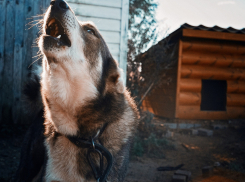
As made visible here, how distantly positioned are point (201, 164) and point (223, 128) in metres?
3.35

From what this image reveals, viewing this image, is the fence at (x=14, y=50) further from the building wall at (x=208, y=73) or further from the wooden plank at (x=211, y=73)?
the wooden plank at (x=211, y=73)

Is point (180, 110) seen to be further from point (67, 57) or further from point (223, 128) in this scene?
point (67, 57)

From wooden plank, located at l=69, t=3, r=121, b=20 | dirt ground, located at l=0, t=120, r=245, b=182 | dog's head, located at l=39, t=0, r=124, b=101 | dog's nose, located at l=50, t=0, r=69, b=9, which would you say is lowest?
dirt ground, located at l=0, t=120, r=245, b=182

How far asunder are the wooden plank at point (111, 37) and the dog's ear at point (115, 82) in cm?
260

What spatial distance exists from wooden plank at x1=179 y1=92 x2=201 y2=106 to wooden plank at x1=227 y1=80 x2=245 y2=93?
4.51 ft

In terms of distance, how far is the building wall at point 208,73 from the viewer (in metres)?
7.08

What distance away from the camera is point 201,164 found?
3.91 m

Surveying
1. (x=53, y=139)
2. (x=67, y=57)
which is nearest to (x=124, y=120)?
(x=53, y=139)

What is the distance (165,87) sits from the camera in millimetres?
8000

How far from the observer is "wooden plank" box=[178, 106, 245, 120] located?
705 centimetres

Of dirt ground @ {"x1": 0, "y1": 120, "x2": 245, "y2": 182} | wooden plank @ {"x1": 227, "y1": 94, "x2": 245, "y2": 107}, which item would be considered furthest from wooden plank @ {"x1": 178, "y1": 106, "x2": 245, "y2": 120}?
dirt ground @ {"x1": 0, "y1": 120, "x2": 245, "y2": 182}

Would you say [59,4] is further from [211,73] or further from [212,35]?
[211,73]

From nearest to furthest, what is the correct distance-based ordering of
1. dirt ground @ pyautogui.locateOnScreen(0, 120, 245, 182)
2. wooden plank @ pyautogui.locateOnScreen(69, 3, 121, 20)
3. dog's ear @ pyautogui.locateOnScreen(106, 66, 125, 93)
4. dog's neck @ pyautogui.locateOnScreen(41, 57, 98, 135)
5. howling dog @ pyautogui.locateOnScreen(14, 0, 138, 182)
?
howling dog @ pyautogui.locateOnScreen(14, 0, 138, 182) < dog's neck @ pyautogui.locateOnScreen(41, 57, 98, 135) < dog's ear @ pyautogui.locateOnScreen(106, 66, 125, 93) < dirt ground @ pyautogui.locateOnScreen(0, 120, 245, 182) < wooden plank @ pyautogui.locateOnScreen(69, 3, 121, 20)

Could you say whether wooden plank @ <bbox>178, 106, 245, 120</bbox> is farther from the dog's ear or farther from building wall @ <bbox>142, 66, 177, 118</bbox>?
the dog's ear
